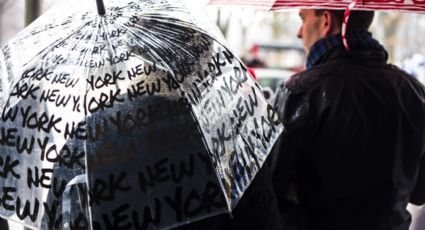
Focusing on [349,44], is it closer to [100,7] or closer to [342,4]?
[342,4]

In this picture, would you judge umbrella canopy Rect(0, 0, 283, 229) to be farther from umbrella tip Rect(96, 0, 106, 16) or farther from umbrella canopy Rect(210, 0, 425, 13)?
umbrella canopy Rect(210, 0, 425, 13)

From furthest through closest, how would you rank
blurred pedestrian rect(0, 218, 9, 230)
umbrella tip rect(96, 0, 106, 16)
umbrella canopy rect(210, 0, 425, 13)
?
1. umbrella canopy rect(210, 0, 425, 13)
2. blurred pedestrian rect(0, 218, 9, 230)
3. umbrella tip rect(96, 0, 106, 16)

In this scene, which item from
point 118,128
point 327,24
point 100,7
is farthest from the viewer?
point 327,24

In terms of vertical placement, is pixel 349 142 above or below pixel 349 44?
below

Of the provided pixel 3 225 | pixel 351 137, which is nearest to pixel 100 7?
pixel 3 225

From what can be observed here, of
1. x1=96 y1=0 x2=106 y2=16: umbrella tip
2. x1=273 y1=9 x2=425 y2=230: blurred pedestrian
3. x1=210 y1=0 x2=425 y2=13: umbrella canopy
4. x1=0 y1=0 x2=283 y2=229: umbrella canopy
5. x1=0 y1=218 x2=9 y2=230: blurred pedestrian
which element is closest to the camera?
x1=0 y1=0 x2=283 y2=229: umbrella canopy

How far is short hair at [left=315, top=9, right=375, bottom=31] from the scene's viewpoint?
274 centimetres

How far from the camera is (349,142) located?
259 cm

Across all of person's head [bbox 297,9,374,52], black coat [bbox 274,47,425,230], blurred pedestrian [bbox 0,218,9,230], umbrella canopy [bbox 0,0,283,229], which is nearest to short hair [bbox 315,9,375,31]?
person's head [bbox 297,9,374,52]

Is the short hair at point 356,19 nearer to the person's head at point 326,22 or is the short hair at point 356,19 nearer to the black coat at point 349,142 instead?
the person's head at point 326,22

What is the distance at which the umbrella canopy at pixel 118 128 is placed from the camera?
69.1 inches

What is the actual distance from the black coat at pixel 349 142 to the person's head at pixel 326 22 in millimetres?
117

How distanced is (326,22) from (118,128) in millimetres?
1319

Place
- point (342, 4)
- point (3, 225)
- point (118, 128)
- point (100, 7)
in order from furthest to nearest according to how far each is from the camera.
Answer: point (342, 4) < point (3, 225) < point (100, 7) < point (118, 128)
